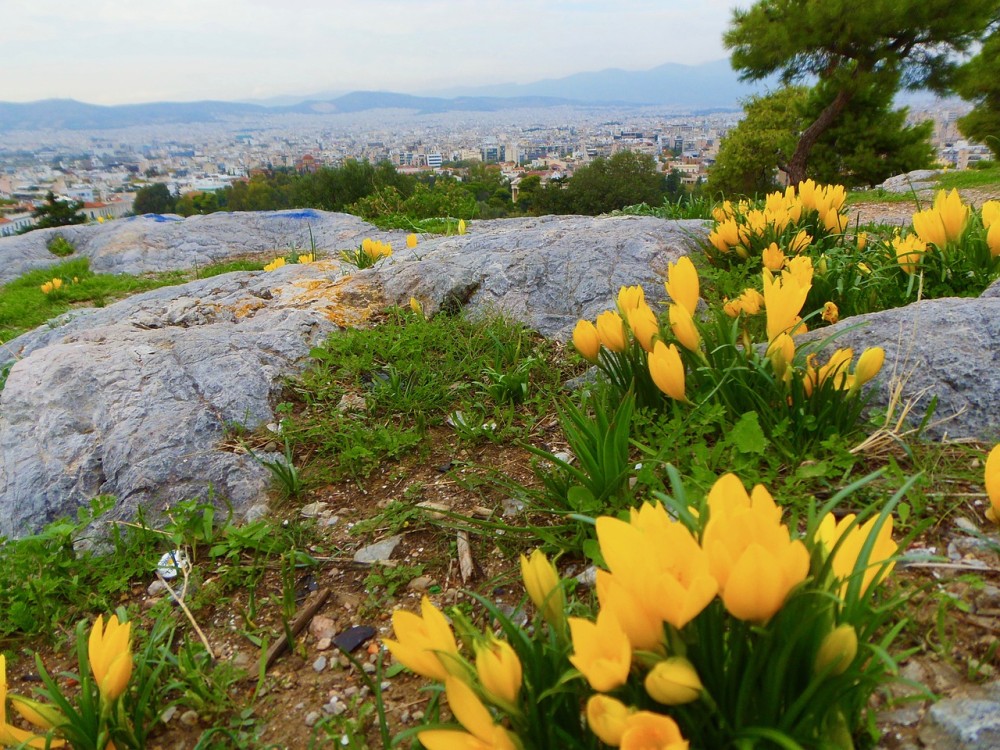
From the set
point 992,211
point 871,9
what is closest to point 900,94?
point 871,9

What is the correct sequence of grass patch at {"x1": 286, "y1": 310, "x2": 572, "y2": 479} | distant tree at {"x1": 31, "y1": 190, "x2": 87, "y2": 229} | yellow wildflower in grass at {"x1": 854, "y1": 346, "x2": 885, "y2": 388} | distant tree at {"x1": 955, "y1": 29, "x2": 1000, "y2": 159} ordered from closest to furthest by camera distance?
yellow wildflower in grass at {"x1": 854, "y1": 346, "x2": 885, "y2": 388}
grass patch at {"x1": 286, "y1": 310, "x2": 572, "y2": 479}
distant tree at {"x1": 955, "y1": 29, "x2": 1000, "y2": 159}
distant tree at {"x1": 31, "y1": 190, "x2": 87, "y2": 229}

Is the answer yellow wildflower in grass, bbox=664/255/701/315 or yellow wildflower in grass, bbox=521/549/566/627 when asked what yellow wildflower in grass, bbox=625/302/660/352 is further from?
yellow wildflower in grass, bbox=521/549/566/627

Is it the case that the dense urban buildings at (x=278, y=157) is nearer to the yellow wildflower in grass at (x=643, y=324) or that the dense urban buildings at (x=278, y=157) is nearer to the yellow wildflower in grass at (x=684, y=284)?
the yellow wildflower in grass at (x=684, y=284)

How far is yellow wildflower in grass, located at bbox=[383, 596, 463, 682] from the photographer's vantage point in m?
1.10

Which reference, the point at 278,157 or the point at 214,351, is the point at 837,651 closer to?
the point at 214,351

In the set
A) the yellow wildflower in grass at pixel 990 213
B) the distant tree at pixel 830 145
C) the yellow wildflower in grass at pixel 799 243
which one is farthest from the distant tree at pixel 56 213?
the yellow wildflower in grass at pixel 990 213

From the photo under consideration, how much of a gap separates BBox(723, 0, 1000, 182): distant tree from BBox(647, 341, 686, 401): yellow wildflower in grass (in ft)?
57.1

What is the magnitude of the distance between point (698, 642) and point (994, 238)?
2.62m

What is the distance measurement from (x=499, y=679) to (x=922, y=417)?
1.82 meters

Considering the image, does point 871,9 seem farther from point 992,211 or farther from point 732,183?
point 992,211

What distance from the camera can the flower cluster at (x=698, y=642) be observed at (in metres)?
0.90

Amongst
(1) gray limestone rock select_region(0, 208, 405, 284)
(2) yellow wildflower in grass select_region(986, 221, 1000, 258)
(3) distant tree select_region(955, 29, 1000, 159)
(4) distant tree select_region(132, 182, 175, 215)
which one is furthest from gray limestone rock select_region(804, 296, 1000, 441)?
(4) distant tree select_region(132, 182, 175, 215)

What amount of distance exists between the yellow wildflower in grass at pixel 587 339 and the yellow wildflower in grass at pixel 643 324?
0.46ft

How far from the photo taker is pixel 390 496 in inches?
98.7
